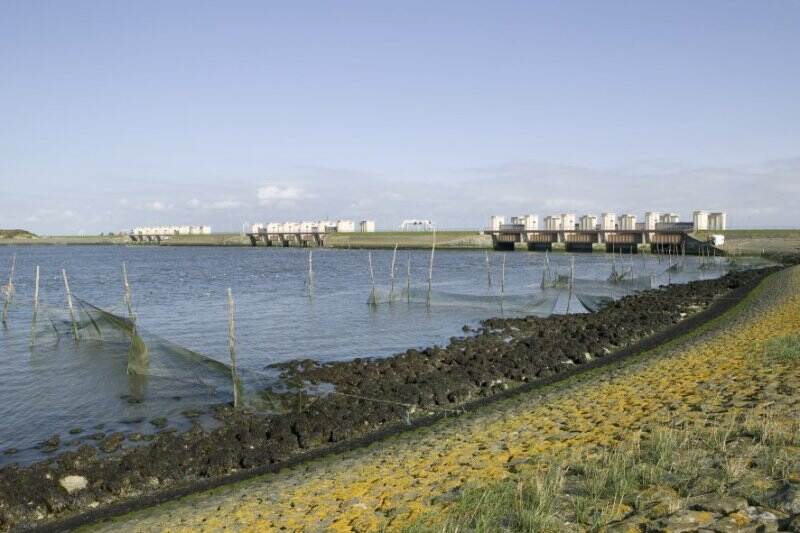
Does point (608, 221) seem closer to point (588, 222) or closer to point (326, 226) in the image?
point (588, 222)

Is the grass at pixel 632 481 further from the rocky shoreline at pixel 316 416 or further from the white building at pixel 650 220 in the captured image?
the white building at pixel 650 220

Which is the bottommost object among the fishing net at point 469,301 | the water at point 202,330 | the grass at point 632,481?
the water at point 202,330

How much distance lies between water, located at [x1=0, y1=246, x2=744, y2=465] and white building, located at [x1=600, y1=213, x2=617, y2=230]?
113ft

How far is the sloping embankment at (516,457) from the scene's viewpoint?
6836 millimetres

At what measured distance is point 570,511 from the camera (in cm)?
677

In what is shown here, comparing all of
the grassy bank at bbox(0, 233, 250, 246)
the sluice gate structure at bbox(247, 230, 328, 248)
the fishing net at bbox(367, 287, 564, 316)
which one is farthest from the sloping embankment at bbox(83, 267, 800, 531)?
the grassy bank at bbox(0, 233, 250, 246)

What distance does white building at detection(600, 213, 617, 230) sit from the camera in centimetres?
9679

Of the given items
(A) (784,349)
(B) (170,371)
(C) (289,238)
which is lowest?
(B) (170,371)

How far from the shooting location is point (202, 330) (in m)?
28.7

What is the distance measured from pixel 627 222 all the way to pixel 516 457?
307 ft

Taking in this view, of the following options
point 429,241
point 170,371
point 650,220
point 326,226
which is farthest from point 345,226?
point 170,371

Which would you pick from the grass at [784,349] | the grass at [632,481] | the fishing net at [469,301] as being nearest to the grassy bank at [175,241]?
the fishing net at [469,301]

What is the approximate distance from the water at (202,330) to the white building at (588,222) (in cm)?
4096

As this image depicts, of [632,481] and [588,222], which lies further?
[588,222]
